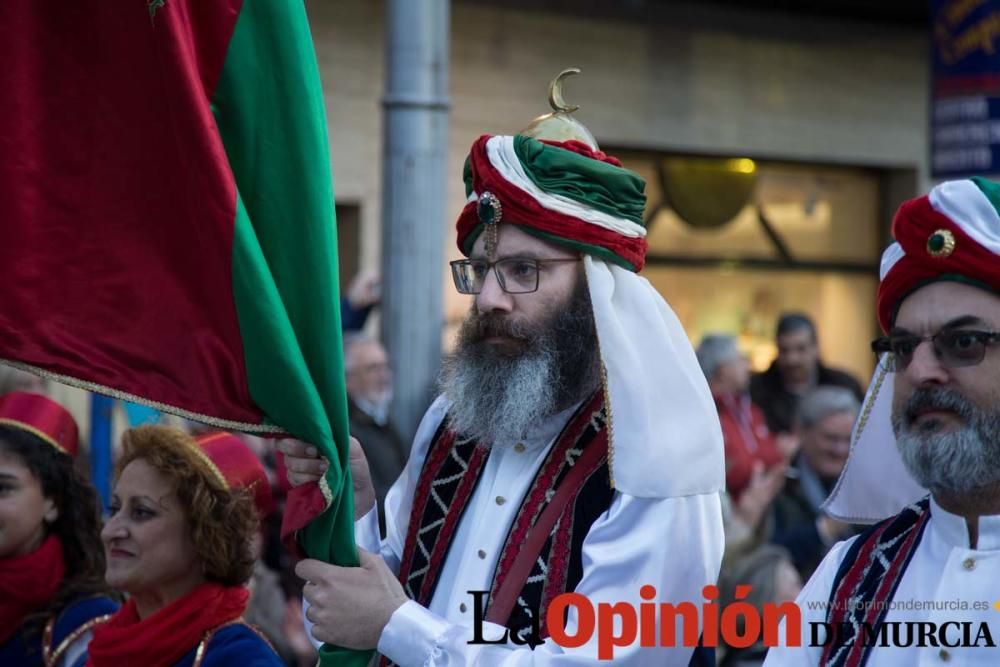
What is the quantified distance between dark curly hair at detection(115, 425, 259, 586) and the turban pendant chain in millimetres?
1143

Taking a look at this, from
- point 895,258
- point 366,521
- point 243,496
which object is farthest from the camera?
point 243,496

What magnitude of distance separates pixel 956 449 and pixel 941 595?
295 millimetres

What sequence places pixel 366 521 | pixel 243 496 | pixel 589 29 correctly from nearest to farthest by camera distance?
pixel 366 521 → pixel 243 496 → pixel 589 29

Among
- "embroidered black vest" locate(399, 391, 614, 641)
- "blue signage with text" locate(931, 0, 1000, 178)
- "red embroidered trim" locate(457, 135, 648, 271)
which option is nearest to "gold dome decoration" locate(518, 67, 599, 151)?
"red embroidered trim" locate(457, 135, 648, 271)

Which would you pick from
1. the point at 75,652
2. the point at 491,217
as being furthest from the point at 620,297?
the point at 75,652

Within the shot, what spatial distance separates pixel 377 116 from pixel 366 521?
6.94 metres

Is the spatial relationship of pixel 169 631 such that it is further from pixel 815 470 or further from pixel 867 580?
pixel 815 470

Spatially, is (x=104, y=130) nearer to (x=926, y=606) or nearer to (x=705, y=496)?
(x=705, y=496)

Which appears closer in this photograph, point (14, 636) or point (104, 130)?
point (104, 130)

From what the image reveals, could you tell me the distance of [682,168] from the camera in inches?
477

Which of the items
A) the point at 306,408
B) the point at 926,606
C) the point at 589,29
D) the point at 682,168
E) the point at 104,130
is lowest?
the point at 926,606

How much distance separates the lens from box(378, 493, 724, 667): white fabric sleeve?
10.8ft

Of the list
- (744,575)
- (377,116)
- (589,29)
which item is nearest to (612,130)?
(589,29)

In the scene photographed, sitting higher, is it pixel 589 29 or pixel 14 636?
pixel 589 29
